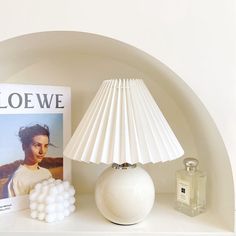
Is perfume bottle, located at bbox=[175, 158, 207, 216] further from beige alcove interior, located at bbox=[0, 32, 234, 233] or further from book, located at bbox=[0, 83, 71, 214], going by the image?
book, located at bbox=[0, 83, 71, 214]

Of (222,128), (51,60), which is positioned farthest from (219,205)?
(51,60)

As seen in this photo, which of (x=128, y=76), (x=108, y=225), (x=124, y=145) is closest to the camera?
(x=124, y=145)

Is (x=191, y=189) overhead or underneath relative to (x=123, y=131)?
underneath

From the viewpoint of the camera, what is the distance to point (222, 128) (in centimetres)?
68

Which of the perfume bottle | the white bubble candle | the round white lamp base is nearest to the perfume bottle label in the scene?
the perfume bottle

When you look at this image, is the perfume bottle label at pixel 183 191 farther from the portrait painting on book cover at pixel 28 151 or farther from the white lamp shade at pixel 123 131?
the portrait painting on book cover at pixel 28 151

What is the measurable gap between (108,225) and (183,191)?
0.75ft

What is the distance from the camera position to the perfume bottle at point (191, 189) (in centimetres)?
80

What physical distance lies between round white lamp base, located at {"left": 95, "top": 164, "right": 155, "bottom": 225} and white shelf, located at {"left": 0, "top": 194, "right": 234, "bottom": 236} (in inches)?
1.2

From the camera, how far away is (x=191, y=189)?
0.80 m

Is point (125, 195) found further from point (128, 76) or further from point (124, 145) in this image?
point (128, 76)

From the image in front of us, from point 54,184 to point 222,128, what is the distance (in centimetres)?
47

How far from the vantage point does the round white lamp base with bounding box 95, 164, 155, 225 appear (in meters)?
0.70

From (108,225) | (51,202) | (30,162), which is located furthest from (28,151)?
(108,225)
